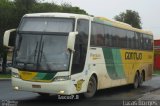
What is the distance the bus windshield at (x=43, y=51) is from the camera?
51.2 feet

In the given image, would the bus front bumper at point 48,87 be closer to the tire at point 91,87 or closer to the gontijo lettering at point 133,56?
the tire at point 91,87

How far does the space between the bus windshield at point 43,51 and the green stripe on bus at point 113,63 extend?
3.58 meters

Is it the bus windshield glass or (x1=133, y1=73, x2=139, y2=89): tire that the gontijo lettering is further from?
the bus windshield glass

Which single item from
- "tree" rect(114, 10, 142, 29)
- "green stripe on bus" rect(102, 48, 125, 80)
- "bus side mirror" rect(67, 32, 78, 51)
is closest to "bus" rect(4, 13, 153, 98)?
A: "bus side mirror" rect(67, 32, 78, 51)

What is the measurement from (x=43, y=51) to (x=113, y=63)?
18.1ft

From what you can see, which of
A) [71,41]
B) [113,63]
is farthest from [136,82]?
[71,41]

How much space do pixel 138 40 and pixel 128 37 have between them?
2.13 meters

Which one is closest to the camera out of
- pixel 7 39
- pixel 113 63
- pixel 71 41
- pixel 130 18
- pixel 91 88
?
pixel 71 41

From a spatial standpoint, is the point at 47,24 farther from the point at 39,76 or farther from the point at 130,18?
the point at 130,18

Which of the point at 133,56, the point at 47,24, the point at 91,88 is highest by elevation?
the point at 47,24

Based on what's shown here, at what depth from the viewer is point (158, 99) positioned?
58.8ft

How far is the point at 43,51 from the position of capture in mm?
15766

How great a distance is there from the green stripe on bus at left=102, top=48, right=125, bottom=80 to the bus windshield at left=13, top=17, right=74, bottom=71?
3580 mm

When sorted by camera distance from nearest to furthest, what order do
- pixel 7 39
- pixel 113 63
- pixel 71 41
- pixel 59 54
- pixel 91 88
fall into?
pixel 71 41, pixel 59 54, pixel 7 39, pixel 91 88, pixel 113 63
